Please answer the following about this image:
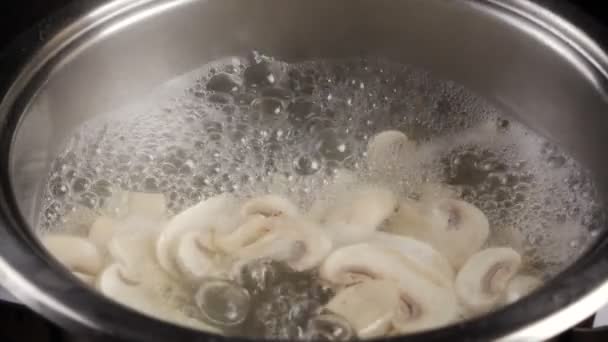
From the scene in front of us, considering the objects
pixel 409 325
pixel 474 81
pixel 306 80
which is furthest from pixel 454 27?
pixel 409 325

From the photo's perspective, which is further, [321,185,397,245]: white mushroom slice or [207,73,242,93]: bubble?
[207,73,242,93]: bubble

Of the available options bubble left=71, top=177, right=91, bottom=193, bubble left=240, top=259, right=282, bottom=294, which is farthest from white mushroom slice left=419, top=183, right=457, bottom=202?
bubble left=71, top=177, right=91, bottom=193

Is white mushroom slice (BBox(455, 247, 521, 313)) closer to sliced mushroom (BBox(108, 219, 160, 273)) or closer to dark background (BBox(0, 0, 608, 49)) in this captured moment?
sliced mushroom (BBox(108, 219, 160, 273))

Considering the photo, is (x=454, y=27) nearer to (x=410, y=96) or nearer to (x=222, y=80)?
(x=410, y=96)

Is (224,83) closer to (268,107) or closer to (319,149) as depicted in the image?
(268,107)

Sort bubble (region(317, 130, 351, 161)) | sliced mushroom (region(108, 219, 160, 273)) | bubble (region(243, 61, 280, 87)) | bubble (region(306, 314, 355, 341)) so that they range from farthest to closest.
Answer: bubble (region(243, 61, 280, 87)) → bubble (region(317, 130, 351, 161)) → sliced mushroom (region(108, 219, 160, 273)) → bubble (region(306, 314, 355, 341))

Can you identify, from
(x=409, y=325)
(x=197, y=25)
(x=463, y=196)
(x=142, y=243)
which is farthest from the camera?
(x=197, y=25)

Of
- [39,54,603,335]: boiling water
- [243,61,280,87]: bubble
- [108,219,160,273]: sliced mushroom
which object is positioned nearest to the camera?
[108,219,160,273]: sliced mushroom

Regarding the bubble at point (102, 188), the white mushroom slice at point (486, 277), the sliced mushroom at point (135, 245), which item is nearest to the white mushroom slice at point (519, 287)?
the white mushroom slice at point (486, 277)
